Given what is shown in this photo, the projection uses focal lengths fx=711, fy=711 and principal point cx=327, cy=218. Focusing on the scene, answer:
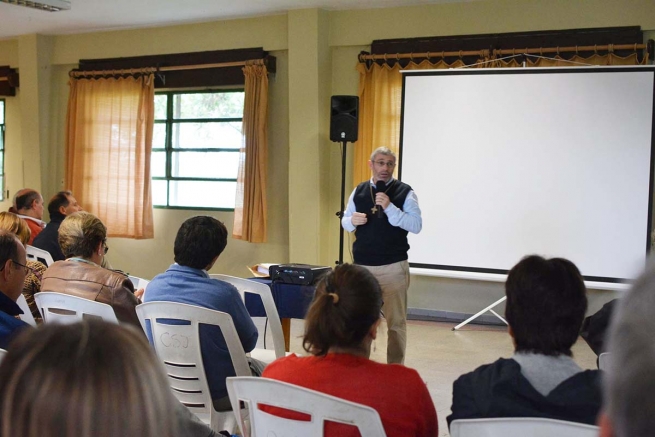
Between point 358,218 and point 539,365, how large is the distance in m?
2.79

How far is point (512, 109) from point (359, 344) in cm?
430

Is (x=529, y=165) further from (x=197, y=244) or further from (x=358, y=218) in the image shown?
(x=197, y=244)

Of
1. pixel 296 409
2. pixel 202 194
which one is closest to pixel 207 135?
pixel 202 194

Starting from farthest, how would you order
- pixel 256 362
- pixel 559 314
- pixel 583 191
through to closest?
pixel 583 191, pixel 256 362, pixel 559 314

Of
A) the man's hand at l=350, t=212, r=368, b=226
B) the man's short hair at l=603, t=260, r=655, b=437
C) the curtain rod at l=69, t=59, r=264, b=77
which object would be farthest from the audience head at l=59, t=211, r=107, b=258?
the curtain rod at l=69, t=59, r=264, b=77

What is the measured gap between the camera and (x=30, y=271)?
3664 millimetres

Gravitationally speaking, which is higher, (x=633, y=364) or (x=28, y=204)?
(x=633, y=364)

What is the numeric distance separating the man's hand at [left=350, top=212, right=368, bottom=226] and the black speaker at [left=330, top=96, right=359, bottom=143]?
192 cm

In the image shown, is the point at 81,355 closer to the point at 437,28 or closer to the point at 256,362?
the point at 256,362

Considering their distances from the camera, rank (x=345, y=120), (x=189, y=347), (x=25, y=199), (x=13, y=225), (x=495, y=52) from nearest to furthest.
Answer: (x=189, y=347) → (x=13, y=225) → (x=25, y=199) → (x=495, y=52) → (x=345, y=120)

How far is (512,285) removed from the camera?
1.89 meters

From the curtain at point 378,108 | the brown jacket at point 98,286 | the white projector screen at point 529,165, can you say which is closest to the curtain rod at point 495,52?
the curtain at point 378,108

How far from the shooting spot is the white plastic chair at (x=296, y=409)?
171 centimetres

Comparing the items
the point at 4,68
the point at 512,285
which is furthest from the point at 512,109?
the point at 4,68
